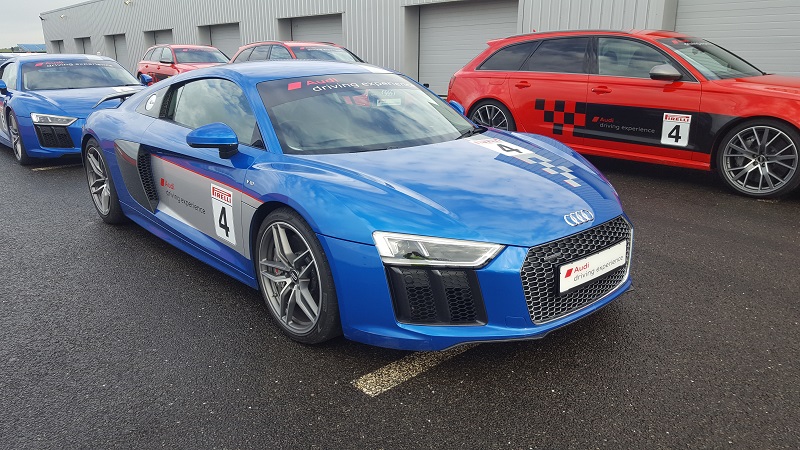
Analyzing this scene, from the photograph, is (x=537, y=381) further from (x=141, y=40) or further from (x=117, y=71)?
(x=141, y=40)

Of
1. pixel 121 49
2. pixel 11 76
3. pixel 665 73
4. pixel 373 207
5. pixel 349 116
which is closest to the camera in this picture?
pixel 373 207

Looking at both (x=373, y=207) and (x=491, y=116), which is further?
(x=491, y=116)

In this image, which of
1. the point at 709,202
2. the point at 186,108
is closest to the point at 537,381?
the point at 186,108

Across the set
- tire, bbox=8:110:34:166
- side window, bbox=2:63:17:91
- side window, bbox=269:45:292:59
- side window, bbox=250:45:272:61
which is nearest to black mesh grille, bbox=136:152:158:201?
tire, bbox=8:110:34:166

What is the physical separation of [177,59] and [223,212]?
40.0 ft

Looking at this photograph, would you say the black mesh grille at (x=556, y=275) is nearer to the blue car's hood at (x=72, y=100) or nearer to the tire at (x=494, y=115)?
the tire at (x=494, y=115)

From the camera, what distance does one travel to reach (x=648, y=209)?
205 inches

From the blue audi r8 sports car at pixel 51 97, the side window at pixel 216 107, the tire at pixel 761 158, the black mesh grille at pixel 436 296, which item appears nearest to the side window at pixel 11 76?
the blue audi r8 sports car at pixel 51 97

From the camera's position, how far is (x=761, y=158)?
5.45m

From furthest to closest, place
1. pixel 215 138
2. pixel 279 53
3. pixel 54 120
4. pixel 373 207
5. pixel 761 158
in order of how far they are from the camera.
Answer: pixel 279 53, pixel 54 120, pixel 761 158, pixel 215 138, pixel 373 207

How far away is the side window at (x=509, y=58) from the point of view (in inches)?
281

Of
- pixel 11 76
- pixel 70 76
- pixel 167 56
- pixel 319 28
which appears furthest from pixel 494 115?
pixel 319 28

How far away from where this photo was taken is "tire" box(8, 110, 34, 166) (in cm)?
A: 748

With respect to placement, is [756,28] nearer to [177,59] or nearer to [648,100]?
[648,100]
